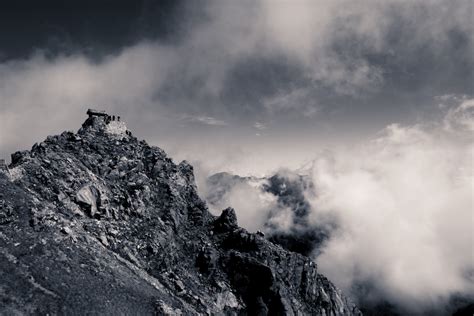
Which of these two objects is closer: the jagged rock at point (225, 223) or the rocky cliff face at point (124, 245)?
the rocky cliff face at point (124, 245)

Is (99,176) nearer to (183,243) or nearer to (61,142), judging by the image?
(61,142)

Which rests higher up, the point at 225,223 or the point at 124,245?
the point at 225,223

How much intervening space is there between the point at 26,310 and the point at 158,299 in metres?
32.2

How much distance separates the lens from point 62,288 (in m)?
82.8

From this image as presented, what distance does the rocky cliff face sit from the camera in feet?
280

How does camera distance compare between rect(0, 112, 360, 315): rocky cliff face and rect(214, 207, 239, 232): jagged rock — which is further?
rect(214, 207, 239, 232): jagged rock

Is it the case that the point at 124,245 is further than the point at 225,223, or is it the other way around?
the point at 225,223

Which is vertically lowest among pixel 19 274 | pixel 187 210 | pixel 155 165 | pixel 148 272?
pixel 19 274

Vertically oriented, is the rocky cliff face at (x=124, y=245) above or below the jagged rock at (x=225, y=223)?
below

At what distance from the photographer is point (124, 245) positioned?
109312 millimetres

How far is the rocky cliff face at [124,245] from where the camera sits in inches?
3361

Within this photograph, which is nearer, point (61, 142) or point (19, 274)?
point (19, 274)

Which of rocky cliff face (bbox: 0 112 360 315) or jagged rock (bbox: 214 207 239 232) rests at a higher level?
jagged rock (bbox: 214 207 239 232)

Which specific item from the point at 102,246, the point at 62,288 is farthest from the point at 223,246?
the point at 62,288
